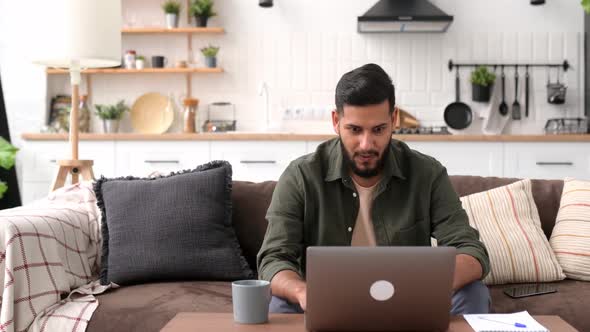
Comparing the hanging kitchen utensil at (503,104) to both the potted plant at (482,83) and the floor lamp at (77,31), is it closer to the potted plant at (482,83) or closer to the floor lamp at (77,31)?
the potted plant at (482,83)

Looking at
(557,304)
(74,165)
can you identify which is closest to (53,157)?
(74,165)

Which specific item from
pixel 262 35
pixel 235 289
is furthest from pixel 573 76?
pixel 235 289

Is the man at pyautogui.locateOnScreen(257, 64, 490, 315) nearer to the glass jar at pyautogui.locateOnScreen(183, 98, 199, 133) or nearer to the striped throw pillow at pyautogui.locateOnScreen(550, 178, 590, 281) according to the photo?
the striped throw pillow at pyautogui.locateOnScreen(550, 178, 590, 281)

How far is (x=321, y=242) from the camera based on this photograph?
7.54 feet

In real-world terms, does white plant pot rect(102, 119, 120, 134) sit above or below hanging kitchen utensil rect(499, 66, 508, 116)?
below

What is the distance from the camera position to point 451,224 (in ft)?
7.49

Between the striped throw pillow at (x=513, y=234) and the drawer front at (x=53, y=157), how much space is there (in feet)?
10.2

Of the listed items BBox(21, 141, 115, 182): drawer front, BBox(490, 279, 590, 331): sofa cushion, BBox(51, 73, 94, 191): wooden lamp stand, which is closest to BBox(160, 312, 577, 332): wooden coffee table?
BBox(490, 279, 590, 331): sofa cushion

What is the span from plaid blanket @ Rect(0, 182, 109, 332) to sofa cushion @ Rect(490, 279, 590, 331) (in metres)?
1.33

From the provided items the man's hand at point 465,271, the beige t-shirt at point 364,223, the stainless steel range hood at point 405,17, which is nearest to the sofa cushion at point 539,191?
the beige t-shirt at point 364,223

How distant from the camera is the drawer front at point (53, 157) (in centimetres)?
528

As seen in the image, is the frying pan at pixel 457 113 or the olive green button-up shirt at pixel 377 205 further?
the frying pan at pixel 457 113

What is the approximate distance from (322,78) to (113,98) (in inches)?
64.7

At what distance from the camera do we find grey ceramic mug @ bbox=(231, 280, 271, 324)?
1.67m
